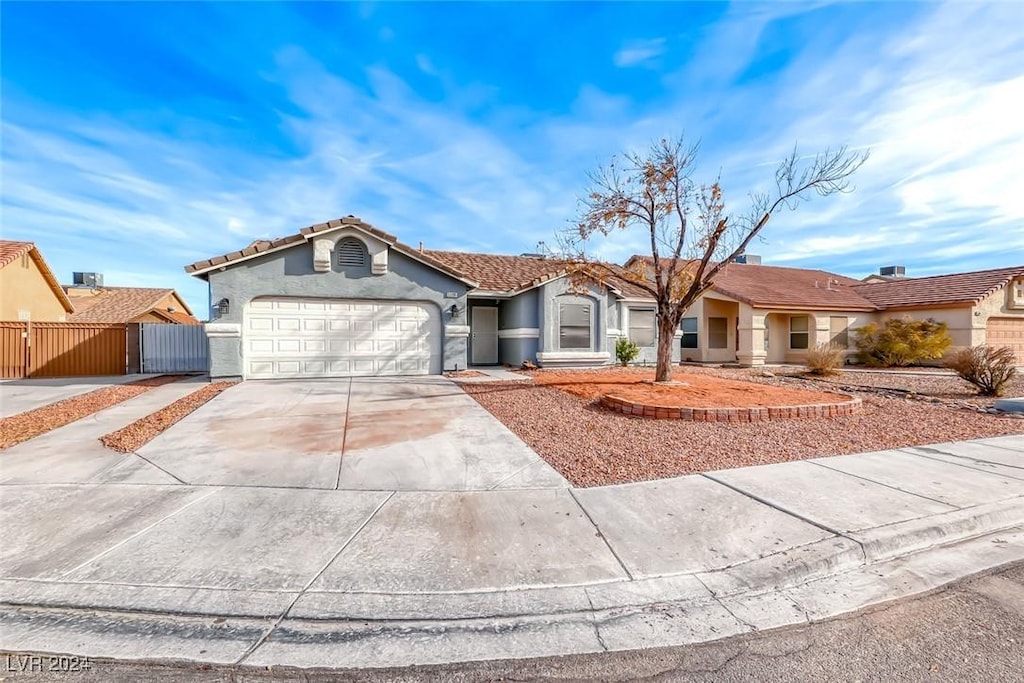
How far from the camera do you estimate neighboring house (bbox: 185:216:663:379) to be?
12.2 m

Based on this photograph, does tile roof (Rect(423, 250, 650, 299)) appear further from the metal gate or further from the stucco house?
the metal gate

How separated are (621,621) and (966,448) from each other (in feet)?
21.8

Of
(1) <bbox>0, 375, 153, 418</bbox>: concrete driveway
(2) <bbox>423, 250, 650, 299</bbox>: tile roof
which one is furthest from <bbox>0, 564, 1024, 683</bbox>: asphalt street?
(2) <bbox>423, 250, 650, 299</bbox>: tile roof

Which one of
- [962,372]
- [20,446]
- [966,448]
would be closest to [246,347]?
[20,446]

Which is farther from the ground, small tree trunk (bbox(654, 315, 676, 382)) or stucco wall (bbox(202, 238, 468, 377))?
stucco wall (bbox(202, 238, 468, 377))

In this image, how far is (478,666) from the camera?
7.90ft

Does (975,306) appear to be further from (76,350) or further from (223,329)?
(76,350)

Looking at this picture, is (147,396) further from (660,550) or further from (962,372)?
(962,372)

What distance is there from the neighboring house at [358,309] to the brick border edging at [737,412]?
7357mm

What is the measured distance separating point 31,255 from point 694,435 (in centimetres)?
2709

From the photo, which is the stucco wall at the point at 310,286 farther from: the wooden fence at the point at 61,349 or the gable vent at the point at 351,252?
the wooden fence at the point at 61,349

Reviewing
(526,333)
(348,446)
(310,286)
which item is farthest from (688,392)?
(310,286)

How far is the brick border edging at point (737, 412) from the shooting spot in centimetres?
770

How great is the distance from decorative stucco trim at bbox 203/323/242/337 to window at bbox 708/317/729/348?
18.5 m
